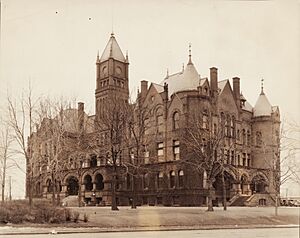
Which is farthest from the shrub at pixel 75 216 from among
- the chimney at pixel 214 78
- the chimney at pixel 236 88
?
the chimney at pixel 236 88

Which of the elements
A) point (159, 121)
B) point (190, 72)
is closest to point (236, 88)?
point (190, 72)

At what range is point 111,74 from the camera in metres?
3.73

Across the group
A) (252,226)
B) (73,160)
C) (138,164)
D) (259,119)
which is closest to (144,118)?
(138,164)

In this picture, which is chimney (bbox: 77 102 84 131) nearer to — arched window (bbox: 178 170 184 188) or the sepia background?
the sepia background

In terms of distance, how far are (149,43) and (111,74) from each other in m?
0.36

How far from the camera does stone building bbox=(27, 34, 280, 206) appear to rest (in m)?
3.68

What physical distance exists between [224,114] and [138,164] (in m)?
0.72

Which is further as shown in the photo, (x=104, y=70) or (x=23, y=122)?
(x=104, y=70)

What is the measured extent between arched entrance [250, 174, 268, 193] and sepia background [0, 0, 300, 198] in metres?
0.14

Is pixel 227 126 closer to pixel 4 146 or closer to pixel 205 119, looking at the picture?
pixel 205 119

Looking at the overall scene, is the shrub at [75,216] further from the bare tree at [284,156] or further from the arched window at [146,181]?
the bare tree at [284,156]

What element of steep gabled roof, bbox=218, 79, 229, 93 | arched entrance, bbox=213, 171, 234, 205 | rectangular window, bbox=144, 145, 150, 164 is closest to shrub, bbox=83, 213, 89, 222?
rectangular window, bbox=144, 145, 150, 164

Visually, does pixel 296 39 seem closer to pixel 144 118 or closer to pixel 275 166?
pixel 275 166

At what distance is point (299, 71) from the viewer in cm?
408
